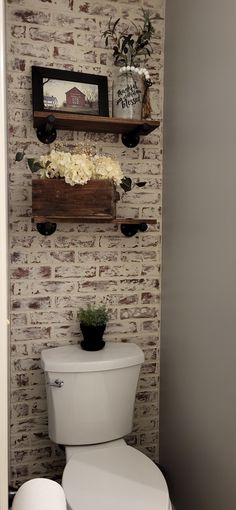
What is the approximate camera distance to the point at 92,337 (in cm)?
176

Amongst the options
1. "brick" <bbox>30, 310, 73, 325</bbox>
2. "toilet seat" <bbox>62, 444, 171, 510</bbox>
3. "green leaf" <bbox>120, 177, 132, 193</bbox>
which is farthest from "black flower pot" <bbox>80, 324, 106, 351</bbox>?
"green leaf" <bbox>120, 177, 132, 193</bbox>

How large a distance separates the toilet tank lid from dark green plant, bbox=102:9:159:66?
1.25 metres

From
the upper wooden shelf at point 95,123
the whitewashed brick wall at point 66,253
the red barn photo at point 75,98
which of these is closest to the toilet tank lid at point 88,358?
the whitewashed brick wall at point 66,253

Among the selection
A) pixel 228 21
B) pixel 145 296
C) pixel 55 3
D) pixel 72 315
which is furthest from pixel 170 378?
pixel 55 3

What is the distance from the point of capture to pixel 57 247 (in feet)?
6.01

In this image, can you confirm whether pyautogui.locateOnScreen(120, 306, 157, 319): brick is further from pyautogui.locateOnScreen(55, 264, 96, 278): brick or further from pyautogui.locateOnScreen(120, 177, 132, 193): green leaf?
pyautogui.locateOnScreen(120, 177, 132, 193): green leaf

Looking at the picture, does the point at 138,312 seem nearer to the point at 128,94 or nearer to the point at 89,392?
the point at 89,392

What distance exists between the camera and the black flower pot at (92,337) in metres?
1.75

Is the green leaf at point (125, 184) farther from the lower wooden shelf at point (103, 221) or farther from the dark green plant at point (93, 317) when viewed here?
the dark green plant at point (93, 317)

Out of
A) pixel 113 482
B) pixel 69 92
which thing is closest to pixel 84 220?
pixel 69 92

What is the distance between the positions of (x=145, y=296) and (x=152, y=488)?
838 mm

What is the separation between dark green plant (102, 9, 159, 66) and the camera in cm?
178

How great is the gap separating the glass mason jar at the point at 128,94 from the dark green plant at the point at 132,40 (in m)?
0.07

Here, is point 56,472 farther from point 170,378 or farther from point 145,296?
point 145,296
